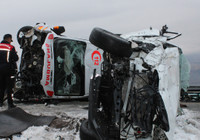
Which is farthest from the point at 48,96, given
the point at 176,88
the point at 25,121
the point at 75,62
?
the point at 176,88

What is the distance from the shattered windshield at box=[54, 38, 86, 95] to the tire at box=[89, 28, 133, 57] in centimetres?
366

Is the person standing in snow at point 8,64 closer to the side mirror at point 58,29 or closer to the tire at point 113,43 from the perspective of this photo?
the side mirror at point 58,29

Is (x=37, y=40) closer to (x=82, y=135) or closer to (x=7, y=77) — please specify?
(x=7, y=77)

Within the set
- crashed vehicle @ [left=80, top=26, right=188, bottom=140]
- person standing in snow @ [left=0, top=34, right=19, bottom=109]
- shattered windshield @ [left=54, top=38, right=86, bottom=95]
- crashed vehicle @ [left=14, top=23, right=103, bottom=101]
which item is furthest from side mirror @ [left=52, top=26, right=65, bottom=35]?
crashed vehicle @ [left=80, top=26, right=188, bottom=140]

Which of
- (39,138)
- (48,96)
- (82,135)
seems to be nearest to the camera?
(82,135)

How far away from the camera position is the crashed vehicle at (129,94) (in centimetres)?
302

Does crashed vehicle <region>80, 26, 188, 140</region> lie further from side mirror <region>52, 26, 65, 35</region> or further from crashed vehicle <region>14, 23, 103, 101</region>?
side mirror <region>52, 26, 65, 35</region>

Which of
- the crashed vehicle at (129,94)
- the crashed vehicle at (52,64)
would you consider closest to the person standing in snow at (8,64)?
the crashed vehicle at (52,64)

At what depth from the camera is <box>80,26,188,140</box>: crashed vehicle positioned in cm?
302

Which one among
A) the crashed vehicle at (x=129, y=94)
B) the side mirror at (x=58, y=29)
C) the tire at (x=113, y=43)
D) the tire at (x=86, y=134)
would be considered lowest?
the tire at (x=86, y=134)

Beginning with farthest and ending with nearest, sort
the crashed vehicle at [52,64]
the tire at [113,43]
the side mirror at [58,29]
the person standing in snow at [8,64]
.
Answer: the side mirror at [58,29]
the crashed vehicle at [52,64]
the person standing in snow at [8,64]
the tire at [113,43]

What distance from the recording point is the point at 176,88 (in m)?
3.53

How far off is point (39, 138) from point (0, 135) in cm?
59

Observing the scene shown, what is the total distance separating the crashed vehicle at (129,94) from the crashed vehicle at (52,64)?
351 centimetres
